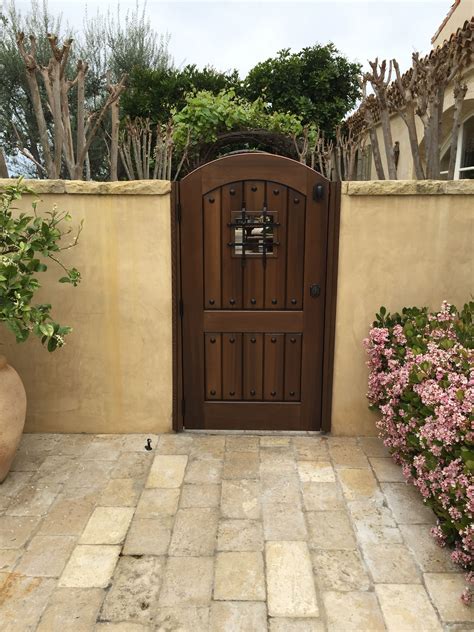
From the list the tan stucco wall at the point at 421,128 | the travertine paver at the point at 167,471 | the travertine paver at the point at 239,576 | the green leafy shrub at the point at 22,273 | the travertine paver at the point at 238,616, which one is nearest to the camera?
the travertine paver at the point at 238,616

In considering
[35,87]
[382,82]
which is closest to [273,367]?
[382,82]

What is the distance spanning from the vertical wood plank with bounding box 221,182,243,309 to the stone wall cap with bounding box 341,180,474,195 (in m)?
0.72

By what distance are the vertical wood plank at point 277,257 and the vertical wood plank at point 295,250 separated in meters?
0.03

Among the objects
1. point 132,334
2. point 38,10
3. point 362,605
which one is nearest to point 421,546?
point 362,605

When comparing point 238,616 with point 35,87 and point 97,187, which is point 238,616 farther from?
point 35,87

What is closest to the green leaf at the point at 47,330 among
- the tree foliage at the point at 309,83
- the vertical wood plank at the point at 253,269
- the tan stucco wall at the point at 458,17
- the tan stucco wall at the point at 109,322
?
the tan stucco wall at the point at 109,322

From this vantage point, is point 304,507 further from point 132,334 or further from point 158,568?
point 132,334

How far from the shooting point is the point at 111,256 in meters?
3.32

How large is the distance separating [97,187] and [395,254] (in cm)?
203

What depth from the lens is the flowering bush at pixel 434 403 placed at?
205 cm

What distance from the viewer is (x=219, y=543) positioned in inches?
92.4

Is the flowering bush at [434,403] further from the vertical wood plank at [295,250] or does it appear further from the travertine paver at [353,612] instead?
the vertical wood plank at [295,250]

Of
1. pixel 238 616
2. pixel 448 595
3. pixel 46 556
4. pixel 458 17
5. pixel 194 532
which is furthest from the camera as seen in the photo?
pixel 458 17

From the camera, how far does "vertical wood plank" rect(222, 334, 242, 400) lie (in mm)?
3433
